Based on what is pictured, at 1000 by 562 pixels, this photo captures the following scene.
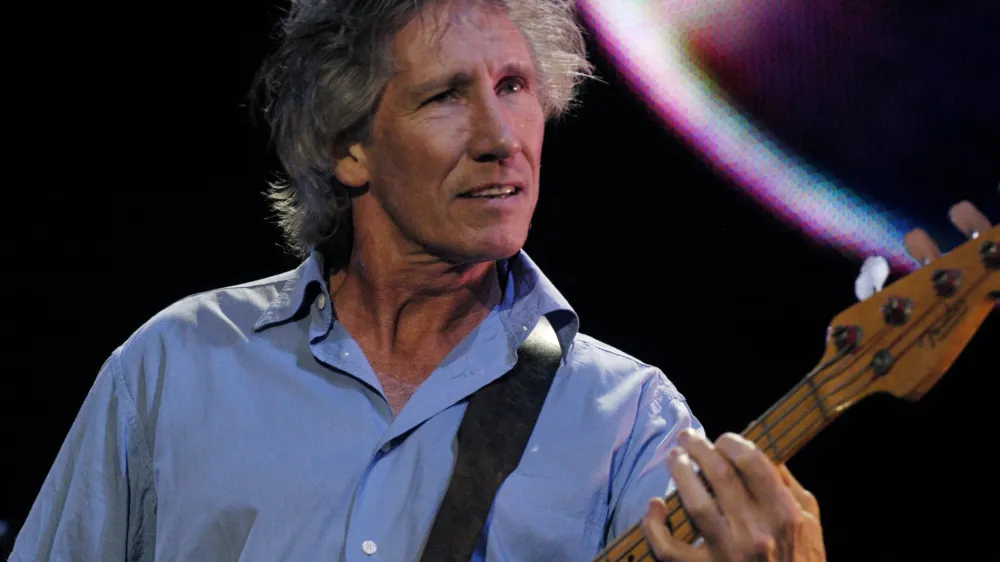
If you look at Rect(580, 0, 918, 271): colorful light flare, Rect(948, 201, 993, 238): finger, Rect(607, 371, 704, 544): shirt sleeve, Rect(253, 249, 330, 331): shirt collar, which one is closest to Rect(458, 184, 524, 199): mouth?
Rect(253, 249, 330, 331): shirt collar

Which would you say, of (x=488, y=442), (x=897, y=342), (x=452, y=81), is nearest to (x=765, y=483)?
(x=897, y=342)

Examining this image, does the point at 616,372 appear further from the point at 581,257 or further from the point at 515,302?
the point at 581,257

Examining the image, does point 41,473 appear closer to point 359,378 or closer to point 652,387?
point 359,378

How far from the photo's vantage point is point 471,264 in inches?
97.7

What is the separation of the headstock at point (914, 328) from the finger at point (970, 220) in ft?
0.06

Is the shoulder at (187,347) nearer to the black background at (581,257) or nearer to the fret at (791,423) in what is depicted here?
the black background at (581,257)

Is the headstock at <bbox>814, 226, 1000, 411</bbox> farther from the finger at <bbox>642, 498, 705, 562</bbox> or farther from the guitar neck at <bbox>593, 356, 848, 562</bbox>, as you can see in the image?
the finger at <bbox>642, 498, 705, 562</bbox>

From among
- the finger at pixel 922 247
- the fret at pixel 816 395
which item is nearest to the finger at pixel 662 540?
the fret at pixel 816 395

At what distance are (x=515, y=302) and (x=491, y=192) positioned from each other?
1.09ft

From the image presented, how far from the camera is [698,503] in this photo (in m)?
1.70

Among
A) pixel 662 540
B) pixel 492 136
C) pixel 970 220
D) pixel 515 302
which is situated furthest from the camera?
pixel 515 302

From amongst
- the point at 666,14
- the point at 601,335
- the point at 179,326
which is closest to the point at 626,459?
the point at 601,335

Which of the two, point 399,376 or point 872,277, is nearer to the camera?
point 872,277

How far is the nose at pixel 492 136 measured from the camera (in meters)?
2.31
